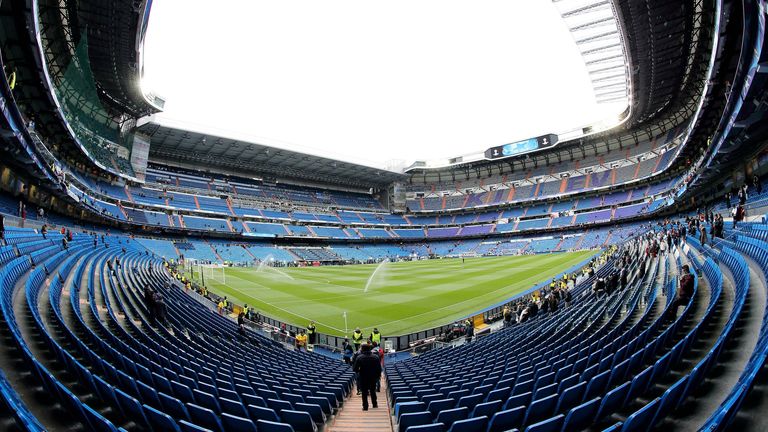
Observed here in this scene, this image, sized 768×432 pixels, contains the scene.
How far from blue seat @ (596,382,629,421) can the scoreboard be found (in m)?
78.9

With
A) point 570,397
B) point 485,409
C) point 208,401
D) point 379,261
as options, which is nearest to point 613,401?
point 570,397

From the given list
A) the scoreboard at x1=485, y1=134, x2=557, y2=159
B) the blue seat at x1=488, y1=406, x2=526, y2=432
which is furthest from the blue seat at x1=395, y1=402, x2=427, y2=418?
the scoreboard at x1=485, y1=134, x2=557, y2=159

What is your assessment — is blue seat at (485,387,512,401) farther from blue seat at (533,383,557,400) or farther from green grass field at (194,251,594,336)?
green grass field at (194,251,594,336)

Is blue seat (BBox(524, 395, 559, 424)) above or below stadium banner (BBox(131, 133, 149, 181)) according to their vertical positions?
below

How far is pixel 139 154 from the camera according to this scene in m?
57.7

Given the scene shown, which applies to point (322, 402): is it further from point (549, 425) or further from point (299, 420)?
point (549, 425)

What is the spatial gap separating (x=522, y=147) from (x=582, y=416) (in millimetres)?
82558

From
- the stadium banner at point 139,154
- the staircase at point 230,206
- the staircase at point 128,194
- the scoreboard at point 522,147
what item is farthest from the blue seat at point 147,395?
the scoreboard at point 522,147

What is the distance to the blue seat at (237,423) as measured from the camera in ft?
14.0

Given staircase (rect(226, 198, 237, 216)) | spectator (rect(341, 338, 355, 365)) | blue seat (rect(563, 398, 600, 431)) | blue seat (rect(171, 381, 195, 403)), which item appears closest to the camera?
blue seat (rect(563, 398, 600, 431))

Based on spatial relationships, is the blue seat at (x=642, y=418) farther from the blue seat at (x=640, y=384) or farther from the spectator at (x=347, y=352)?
the spectator at (x=347, y=352)

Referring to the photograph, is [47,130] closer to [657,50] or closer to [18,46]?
[18,46]

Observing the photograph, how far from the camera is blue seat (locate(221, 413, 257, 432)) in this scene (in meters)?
4.28

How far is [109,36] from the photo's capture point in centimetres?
2834
